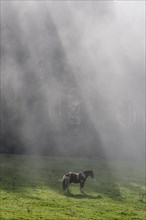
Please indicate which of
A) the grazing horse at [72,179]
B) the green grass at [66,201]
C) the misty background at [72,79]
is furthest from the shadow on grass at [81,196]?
the misty background at [72,79]

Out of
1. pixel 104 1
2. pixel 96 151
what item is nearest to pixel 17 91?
pixel 96 151

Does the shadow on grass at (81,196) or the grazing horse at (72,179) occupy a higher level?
the grazing horse at (72,179)

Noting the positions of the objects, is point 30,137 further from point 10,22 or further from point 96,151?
point 10,22

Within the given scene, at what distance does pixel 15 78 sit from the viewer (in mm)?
130125

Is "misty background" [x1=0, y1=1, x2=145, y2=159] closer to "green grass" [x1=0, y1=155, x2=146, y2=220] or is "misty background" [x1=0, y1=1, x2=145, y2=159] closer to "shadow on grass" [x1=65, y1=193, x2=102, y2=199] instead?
"green grass" [x1=0, y1=155, x2=146, y2=220]

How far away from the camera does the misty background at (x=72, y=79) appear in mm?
117238

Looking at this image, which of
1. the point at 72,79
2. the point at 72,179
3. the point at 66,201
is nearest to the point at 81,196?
the point at 72,179

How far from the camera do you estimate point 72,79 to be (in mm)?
139750

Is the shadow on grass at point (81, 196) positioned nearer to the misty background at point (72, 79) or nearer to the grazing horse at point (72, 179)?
the grazing horse at point (72, 179)

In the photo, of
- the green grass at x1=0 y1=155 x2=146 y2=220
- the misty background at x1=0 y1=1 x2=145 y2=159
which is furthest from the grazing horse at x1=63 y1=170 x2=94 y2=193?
the misty background at x1=0 y1=1 x2=145 y2=159

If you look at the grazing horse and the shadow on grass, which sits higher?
the grazing horse

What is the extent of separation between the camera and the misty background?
385 feet

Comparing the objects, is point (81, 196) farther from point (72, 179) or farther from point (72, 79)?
point (72, 79)

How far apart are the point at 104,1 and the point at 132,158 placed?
284ft
